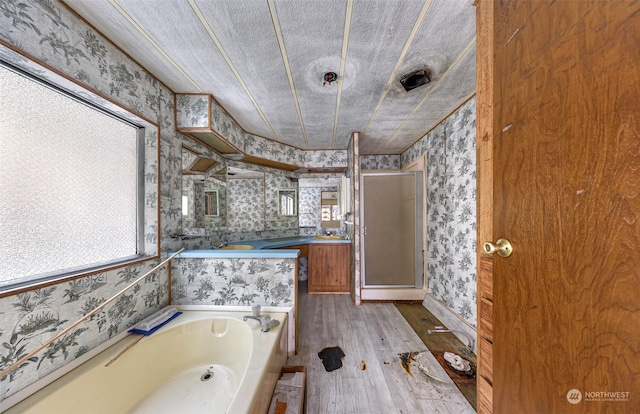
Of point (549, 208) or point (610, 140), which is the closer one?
point (610, 140)

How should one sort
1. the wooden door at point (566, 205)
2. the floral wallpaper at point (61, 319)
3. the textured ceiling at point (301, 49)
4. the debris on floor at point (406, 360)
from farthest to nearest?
the debris on floor at point (406, 360) → the textured ceiling at point (301, 49) → the floral wallpaper at point (61, 319) → the wooden door at point (566, 205)

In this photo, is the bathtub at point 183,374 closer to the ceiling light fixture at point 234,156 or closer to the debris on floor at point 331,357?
the debris on floor at point 331,357

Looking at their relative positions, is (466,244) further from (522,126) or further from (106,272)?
(106,272)

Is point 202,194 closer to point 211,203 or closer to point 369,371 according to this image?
point 211,203

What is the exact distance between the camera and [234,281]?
154cm

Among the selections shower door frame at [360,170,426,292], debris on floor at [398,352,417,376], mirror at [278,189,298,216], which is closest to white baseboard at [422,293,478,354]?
shower door frame at [360,170,426,292]

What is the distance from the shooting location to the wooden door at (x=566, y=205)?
378 millimetres

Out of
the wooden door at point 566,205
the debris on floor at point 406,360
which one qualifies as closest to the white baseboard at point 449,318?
the debris on floor at point 406,360

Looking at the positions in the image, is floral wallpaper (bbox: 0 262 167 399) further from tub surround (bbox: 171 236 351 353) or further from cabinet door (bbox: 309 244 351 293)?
cabinet door (bbox: 309 244 351 293)

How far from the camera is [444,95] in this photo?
65.4 inches

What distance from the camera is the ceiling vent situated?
1366 millimetres

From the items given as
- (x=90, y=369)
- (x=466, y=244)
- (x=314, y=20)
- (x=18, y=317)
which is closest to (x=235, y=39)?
(x=314, y=20)

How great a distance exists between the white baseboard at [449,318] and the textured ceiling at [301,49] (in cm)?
199

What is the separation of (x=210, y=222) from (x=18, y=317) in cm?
132
